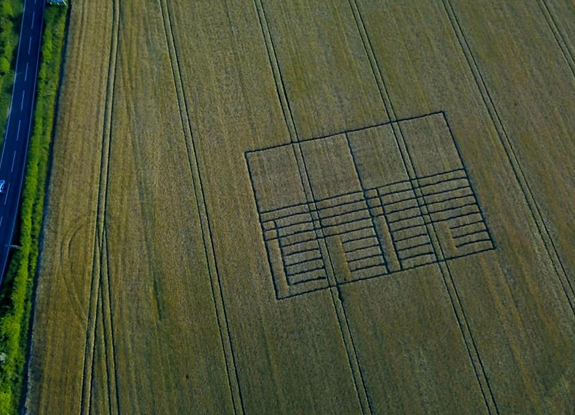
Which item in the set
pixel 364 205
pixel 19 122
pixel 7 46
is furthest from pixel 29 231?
pixel 364 205

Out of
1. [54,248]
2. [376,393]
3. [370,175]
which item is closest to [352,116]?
[370,175]

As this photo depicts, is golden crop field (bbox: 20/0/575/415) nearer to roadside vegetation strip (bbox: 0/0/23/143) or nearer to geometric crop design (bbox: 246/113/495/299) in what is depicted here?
geometric crop design (bbox: 246/113/495/299)

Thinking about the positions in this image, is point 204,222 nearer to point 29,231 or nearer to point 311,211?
point 311,211

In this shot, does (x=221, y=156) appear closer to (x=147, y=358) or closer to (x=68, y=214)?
(x=68, y=214)

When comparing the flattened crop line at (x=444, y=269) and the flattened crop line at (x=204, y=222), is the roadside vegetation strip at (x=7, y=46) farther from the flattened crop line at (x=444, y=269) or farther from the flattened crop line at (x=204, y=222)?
the flattened crop line at (x=444, y=269)

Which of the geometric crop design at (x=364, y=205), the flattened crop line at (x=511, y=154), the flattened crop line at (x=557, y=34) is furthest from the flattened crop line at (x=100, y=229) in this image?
the flattened crop line at (x=557, y=34)

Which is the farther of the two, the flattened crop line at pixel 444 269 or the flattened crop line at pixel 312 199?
the flattened crop line at pixel 312 199
